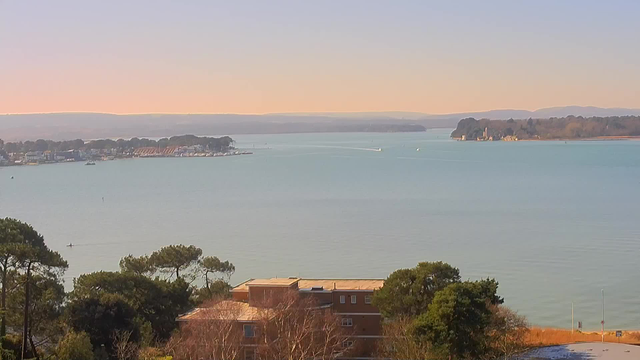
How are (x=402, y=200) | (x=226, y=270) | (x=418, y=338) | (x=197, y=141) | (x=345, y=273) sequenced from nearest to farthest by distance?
(x=418, y=338) → (x=226, y=270) → (x=345, y=273) → (x=402, y=200) → (x=197, y=141)

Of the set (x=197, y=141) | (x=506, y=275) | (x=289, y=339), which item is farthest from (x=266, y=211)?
(x=197, y=141)

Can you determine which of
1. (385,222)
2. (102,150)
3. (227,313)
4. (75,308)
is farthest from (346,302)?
(102,150)

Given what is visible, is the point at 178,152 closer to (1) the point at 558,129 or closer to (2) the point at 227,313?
(1) the point at 558,129

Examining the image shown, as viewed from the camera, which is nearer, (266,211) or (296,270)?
(296,270)

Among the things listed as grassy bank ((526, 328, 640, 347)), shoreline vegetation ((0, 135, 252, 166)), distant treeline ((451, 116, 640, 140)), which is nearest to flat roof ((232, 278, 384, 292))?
grassy bank ((526, 328, 640, 347))

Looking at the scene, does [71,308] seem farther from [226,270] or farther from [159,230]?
[159,230]

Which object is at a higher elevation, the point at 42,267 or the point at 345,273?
the point at 42,267

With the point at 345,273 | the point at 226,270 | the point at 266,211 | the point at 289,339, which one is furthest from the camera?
the point at 266,211
